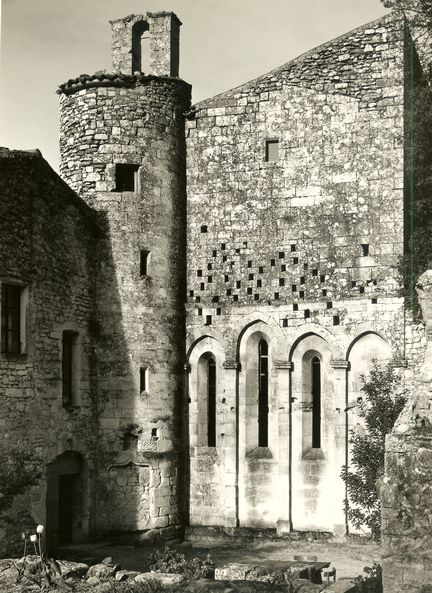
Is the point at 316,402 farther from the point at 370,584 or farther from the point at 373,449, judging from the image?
the point at 370,584

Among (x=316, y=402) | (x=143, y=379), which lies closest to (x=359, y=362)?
(x=316, y=402)

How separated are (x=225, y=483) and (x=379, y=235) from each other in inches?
240

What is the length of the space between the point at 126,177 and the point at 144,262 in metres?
1.91

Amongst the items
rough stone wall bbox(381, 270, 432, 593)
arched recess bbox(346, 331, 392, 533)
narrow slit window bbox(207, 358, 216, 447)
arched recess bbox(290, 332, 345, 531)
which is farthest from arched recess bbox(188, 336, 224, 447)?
rough stone wall bbox(381, 270, 432, 593)

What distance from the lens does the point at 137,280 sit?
2028cm

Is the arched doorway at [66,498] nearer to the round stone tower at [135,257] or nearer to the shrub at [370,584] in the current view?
the round stone tower at [135,257]

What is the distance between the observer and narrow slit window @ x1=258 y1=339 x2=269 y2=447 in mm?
20281

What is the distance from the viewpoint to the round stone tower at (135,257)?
19891 mm

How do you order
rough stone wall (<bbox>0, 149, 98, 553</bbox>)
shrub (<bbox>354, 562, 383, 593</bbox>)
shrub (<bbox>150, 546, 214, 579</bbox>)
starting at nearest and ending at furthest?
shrub (<bbox>354, 562, 383, 593</bbox>)
shrub (<bbox>150, 546, 214, 579</bbox>)
rough stone wall (<bbox>0, 149, 98, 553</bbox>)

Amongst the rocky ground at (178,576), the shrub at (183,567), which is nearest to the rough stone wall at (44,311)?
the rocky ground at (178,576)

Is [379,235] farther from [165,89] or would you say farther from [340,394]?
[165,89]

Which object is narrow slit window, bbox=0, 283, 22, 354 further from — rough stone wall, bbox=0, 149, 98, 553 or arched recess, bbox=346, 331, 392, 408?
arched recess, bbox=346, 331, 392, 408

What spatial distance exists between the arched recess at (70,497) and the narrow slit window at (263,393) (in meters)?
3.75

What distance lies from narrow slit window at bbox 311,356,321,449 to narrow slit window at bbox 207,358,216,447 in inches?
87.3
